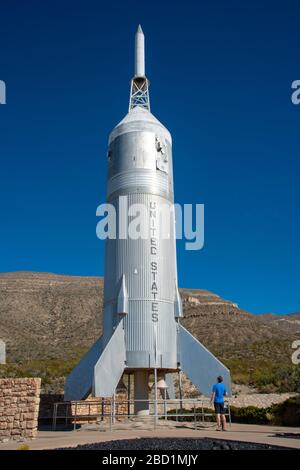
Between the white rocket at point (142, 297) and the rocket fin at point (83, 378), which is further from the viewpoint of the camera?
the rocket fin at point (83, 378)

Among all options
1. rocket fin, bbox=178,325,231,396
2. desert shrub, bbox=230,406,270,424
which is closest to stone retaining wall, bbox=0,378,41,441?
rocket fin, bbox=178,325,231,396

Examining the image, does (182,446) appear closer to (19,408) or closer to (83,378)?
(19,408)

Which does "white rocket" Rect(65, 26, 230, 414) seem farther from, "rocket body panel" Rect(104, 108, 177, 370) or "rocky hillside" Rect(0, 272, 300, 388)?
"rocky hillside" Rect(0, 272, 300, 388)

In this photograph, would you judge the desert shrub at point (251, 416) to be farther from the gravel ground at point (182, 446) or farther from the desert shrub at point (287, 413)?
the gravel ground at point (182, 446)

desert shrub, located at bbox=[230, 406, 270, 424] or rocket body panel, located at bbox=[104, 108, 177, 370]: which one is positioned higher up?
rocket body panel, located at bbox=[104, 108, 177, 370]

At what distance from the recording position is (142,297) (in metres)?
17.8

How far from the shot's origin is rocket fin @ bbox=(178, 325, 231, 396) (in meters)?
17.5

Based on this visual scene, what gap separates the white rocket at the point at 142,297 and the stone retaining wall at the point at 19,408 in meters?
4.24

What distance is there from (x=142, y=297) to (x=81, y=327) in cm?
5117

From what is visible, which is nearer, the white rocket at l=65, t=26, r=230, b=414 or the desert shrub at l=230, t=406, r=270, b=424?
the white rocket at l=65, t=26, r=230, b=414

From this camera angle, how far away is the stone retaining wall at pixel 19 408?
Answer: 11.5m

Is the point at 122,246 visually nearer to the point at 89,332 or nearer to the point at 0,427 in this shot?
the point at 0,427

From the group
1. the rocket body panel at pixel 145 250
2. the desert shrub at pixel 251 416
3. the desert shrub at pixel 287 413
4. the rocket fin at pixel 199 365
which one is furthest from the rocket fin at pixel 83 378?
the desert shrub at pixel 287 413
